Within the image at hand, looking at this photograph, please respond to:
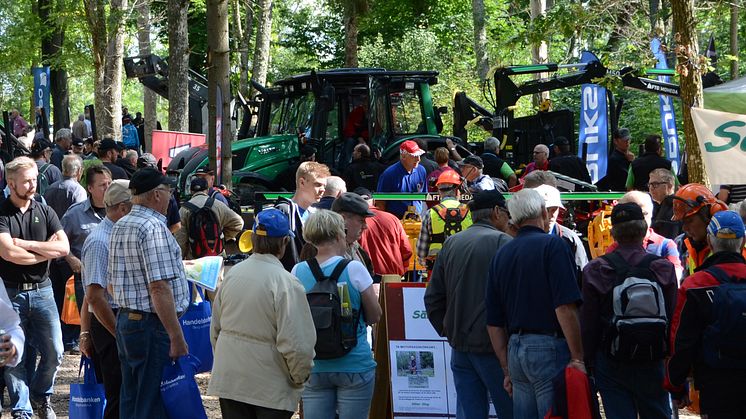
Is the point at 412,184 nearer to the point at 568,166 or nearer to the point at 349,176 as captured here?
the point at 349,176

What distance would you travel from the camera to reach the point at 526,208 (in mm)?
6273

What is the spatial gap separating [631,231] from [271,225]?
2075mm

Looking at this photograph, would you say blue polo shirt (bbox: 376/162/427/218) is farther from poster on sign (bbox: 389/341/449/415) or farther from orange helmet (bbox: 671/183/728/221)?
orange helmet (bbox: 671/183/728/221)

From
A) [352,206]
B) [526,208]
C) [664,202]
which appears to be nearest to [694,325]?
[526,208]

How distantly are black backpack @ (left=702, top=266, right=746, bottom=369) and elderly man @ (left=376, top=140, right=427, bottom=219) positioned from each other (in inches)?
326

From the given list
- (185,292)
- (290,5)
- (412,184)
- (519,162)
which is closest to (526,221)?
(185,292)

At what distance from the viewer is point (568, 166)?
16.7m

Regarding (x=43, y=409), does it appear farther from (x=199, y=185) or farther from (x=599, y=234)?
(x=599, y=234)

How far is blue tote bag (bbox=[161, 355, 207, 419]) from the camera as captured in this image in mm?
6758

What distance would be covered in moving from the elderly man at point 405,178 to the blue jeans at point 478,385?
Result: 23.8 ft

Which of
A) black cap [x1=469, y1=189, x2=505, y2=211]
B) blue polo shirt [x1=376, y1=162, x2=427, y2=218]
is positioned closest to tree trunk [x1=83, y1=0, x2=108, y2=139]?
blue polo shirt [x1=376, y1=162, x2=427, y2=218]

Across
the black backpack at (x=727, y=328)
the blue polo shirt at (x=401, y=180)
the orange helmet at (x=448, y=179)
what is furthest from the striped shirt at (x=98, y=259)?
the blue polo shirt at (x=401, y=180)

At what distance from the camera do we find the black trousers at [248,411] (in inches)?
230

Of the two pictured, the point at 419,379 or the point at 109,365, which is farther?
the point at 419,379
